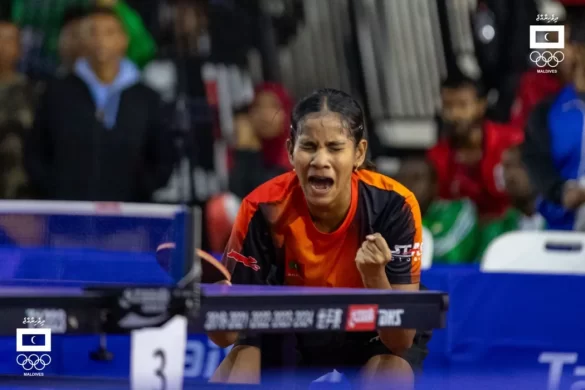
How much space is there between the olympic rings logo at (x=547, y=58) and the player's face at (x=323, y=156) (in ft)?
7.94

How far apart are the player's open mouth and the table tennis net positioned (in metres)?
0.44

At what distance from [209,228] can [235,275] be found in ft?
6.65

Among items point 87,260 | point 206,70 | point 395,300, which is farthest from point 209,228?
point 395,300

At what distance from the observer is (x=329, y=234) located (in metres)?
3.66

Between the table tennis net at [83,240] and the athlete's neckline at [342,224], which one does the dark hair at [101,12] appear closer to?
the table tennis net at [83,240]

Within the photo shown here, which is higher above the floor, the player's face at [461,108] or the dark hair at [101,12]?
the dark hair at [101,12]

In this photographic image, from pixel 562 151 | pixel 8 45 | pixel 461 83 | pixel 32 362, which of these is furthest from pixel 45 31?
pixel 32 362

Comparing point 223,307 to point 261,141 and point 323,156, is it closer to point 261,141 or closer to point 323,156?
point 323,156

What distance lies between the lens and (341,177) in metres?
3.55

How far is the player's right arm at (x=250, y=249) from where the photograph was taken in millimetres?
3609

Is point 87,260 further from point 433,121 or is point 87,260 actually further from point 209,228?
point 433,121

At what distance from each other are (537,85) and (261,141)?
4.70ft

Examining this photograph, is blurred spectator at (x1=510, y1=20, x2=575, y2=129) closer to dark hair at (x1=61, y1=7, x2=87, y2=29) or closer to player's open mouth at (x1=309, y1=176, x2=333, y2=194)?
dark hair at (x1=61, y1=7, x2=87, y2=29)

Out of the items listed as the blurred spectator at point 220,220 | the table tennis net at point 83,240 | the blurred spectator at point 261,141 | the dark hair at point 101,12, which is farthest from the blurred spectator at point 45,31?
the table tennis net at point 83,240
